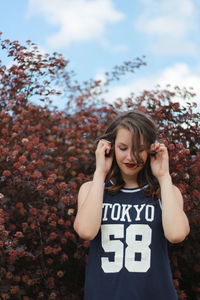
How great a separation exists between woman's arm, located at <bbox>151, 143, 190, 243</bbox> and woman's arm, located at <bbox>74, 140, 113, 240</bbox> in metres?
0.21

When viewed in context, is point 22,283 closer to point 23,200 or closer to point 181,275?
point 23,200

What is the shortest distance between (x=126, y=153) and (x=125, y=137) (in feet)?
0.24

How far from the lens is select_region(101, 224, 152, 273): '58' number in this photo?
7.38 ft

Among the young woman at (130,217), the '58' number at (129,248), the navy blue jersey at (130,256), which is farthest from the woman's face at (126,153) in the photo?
the '58' number at (129,248)

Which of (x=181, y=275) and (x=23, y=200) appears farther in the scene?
(x=181, y=275)

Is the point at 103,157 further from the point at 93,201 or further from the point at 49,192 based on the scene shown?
the point at 49,192

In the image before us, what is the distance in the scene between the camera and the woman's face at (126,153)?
93.0 inches

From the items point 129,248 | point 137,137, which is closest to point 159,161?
point 137,137

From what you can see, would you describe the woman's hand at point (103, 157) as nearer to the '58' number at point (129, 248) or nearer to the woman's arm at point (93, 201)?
the woman's arm at point (93, 201)

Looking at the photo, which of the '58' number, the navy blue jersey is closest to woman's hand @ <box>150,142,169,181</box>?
the navy blue jersey

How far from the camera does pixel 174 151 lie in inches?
153

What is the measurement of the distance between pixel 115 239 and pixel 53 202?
1493 millimetres

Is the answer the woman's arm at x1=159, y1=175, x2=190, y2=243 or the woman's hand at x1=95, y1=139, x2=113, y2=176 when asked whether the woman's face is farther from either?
the woman's arm at x1=159, y1=175, x2=190, y2=243

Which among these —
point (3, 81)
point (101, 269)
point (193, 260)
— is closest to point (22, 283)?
point (193, 260)
